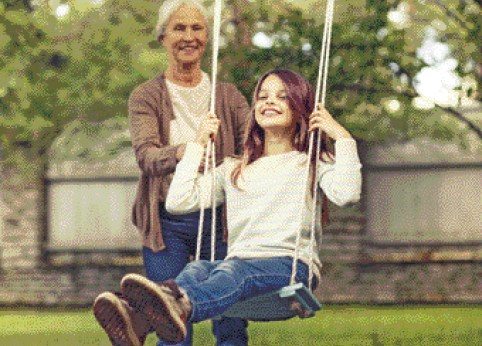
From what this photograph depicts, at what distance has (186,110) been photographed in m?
4.48

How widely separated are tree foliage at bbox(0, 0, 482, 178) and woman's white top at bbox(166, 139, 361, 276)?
7.87ft

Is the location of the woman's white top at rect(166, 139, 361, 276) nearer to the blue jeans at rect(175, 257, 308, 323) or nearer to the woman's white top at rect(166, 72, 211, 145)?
the blue jeans at rect(175, 257, 308, 323)

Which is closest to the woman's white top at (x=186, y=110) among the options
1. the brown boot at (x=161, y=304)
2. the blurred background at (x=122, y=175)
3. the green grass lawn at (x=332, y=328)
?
the brown boot at (x=161, y=304)

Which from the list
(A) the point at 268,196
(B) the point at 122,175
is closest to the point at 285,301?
(A) the point at 268,196

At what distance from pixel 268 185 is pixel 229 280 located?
1.65 feet

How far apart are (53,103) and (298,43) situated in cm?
374

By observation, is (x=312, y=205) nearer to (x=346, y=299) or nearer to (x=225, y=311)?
(x=225, y=311)

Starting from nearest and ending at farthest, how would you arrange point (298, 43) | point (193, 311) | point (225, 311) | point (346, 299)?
point (193, 311) < point (225, 311) < point (298, 43) < point (346, 299)

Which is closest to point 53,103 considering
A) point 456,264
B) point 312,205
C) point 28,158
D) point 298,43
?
point 28,158

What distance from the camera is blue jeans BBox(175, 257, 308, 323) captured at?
354cm

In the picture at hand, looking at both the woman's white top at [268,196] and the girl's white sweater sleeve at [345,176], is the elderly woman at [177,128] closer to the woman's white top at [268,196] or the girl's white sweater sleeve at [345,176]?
the woman's white top at [268,196]

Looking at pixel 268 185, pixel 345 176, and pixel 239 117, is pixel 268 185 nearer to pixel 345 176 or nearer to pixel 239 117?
pixel 345 176

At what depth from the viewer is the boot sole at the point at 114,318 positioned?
3.44 meters

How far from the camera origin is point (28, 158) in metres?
11.7
